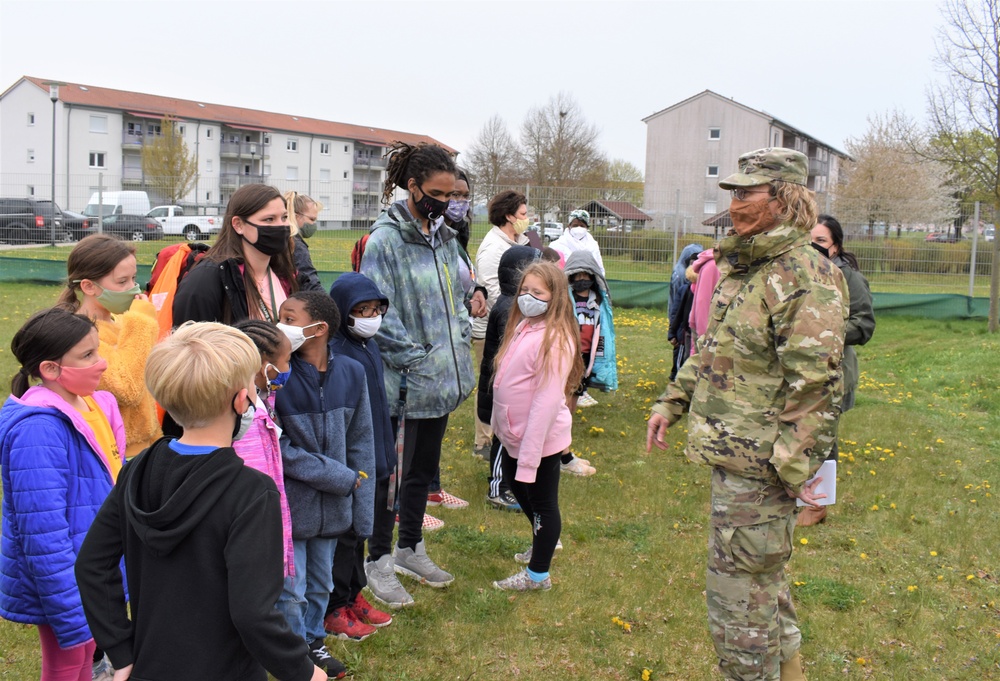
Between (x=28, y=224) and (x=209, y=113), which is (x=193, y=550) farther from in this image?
(x=209, y=113)

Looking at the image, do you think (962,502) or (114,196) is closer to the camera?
(962,502)

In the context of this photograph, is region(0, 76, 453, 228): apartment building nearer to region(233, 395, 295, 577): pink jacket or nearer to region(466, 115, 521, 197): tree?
region(466, 115, 521, 197): tree

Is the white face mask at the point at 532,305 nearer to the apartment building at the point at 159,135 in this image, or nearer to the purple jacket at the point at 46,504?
the purple jacket at the point at 46,504

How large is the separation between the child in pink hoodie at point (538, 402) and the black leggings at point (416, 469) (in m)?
0.37

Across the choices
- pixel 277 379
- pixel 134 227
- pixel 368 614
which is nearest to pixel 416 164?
pixel 277 379

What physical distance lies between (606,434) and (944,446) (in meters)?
3.31

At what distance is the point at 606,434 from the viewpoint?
27.0 ft

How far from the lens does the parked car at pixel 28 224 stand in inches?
749

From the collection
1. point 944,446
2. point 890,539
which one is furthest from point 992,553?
point 944,446

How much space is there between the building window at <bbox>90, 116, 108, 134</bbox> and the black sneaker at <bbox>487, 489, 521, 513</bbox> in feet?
201

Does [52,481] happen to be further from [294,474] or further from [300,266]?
[300,266]

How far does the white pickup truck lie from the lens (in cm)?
2161

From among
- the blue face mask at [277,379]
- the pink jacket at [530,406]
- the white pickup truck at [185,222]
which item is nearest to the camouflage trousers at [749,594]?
the pink jacket at [530,406]

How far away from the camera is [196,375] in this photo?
7.18 ft
